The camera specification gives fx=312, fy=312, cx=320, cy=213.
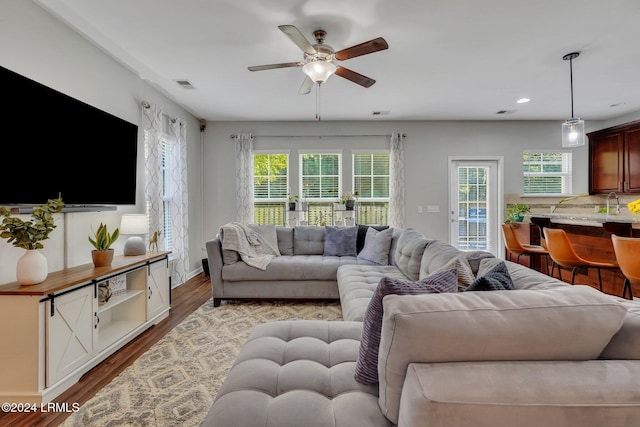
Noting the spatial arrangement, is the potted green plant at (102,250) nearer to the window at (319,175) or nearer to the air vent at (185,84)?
the air vent at (185,84)

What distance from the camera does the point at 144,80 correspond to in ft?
12.3

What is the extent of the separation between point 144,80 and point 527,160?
6.29m

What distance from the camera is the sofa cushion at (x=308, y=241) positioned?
14.1ft

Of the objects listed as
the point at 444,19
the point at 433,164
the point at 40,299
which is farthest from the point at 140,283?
the point at 433,164

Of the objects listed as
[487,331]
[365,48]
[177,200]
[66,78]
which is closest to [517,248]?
[365,48]

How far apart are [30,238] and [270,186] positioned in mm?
4016

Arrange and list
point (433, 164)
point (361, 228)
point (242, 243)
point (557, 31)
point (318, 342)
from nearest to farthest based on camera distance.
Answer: point (318, 342)
point (557, 31)
point (242, 243)
point (361, 228)
point (433, 164)

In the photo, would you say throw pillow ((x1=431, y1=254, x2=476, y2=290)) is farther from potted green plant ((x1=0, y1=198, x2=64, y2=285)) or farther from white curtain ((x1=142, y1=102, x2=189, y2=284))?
white curtain ((x1=142, y1=102, x2=189, y2=284))

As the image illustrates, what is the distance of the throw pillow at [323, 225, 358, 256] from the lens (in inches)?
162

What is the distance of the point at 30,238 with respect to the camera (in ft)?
6.26

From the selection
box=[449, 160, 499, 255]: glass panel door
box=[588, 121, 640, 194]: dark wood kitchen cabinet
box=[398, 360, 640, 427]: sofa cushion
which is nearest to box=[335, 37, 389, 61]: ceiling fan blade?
box=[398, 360, 640, 427]: sofa cushion

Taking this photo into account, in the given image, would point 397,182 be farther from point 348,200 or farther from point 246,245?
point 246,245

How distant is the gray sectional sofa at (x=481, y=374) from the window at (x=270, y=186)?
4645 mm

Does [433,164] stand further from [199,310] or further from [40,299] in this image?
[40,299]
